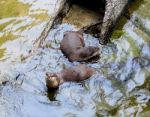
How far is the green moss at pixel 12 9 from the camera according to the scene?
7180mm

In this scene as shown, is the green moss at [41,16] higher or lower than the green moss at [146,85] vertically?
lower

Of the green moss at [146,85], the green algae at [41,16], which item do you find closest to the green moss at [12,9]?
the green algae at [41,16]

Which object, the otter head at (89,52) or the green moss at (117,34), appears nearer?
the otter head at (89,52)

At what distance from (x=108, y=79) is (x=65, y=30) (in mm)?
1254

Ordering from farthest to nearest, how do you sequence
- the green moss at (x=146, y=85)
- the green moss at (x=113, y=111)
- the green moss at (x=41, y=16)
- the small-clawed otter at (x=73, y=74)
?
the green moss at (x=41, y=16)
the green moss at (x=146, y=85)
the small-clawed otter at (x=73, y=74)
the green moss at (x=113, y=111)

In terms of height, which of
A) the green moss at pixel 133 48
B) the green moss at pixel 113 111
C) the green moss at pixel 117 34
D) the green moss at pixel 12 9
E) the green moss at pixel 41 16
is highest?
the green moss at pixel 133 48

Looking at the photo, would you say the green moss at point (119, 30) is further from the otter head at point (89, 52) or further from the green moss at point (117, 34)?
the otter head at point (89, 52)

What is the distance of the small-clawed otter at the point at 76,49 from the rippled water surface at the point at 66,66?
0.10 meters

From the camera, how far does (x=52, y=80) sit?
5.30m

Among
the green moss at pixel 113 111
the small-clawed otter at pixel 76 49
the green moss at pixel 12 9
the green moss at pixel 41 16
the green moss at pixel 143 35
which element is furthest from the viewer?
the green moss at pixel 12 9

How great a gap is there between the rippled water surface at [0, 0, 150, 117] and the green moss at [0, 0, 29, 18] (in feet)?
0.08

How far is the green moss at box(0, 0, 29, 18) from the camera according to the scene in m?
7.18

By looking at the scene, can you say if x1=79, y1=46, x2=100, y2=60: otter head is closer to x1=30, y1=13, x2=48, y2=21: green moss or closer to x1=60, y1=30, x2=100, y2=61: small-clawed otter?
x1=60, y1=30, x2=100, y2=61: small-clawed otter

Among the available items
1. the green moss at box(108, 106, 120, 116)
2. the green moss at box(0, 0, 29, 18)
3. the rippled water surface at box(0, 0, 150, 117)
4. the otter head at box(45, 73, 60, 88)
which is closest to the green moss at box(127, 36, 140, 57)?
the rippled water surface at box(0, 0, 150, 117)
